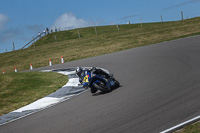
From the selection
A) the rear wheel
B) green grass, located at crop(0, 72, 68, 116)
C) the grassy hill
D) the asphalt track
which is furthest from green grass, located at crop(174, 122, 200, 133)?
the grassy hill

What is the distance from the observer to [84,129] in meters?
5.81

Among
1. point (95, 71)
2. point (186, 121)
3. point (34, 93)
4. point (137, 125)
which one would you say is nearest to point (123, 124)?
point (137, 125)

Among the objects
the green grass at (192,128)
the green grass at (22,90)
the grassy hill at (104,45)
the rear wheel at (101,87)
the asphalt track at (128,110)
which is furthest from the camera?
the grassy hill at (104,45)

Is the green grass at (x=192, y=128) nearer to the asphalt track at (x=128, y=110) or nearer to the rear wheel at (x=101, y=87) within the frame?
the asphalt track at (x=128, y=110)

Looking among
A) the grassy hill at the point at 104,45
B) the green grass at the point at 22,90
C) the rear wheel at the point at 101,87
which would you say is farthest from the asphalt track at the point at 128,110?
the grassy hill at the point at 104,45

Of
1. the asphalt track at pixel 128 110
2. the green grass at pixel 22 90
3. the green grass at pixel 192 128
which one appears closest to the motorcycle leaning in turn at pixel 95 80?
the asphalt track at pixel 128 110

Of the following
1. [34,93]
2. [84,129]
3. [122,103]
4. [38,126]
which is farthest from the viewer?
[34,93]

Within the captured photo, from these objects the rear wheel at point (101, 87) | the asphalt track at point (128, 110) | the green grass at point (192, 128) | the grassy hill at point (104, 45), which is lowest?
the green grass at point (192, 128)

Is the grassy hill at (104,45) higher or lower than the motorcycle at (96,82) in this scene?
higher

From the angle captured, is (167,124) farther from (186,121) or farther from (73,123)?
(73,123)

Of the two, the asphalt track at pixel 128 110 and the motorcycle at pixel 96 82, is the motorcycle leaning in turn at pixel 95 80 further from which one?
the asphalt track at pixel 128 110

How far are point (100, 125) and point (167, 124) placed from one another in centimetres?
132

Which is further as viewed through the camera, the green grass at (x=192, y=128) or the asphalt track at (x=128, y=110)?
the asphalt track at (x=128, y=110)

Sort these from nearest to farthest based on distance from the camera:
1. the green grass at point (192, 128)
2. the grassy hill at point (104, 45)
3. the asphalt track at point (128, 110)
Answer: the green grass at point (192, 128) < the asphalt track at point (128, 110) < the grassy hill at point (104, 45)
